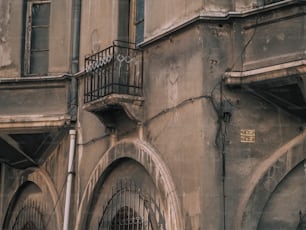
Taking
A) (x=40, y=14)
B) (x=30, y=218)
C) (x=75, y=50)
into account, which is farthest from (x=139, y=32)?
(x=30, y=218)

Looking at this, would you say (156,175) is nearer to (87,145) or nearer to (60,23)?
(87,145)

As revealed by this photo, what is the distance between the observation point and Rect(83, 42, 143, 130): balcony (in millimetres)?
13805

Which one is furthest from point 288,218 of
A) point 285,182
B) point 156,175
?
point 156,175

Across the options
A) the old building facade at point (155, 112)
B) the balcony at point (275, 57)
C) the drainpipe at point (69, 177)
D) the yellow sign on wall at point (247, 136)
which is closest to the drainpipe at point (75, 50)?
the old building facade at point (155, 112)

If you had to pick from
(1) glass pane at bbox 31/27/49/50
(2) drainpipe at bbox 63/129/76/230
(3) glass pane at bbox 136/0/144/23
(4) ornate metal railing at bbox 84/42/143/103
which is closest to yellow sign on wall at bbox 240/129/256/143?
(4) ornate metal railing at bbox 84/42/143/103

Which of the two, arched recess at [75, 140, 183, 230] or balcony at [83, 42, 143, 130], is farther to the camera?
balcony at [83, 42, 143, 130]

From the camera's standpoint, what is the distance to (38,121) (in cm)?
1652

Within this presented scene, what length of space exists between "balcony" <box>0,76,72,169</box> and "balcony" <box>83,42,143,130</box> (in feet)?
5.31

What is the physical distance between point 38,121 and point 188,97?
5026 mm

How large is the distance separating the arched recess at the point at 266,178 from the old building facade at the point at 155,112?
2cm

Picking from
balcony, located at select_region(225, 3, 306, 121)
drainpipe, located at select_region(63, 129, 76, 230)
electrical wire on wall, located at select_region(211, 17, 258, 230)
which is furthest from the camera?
drainpipe, located at select_region(63, 129, 76, 230)

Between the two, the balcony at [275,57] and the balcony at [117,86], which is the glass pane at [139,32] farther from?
the balcony at [275,57]

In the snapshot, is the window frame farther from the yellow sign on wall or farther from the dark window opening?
the yellow sign on wall

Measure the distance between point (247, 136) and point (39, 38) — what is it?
6.76 metres
